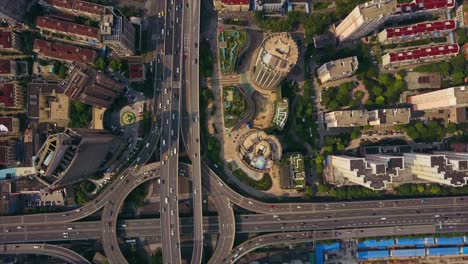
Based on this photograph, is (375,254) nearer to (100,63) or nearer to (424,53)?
(424,53)

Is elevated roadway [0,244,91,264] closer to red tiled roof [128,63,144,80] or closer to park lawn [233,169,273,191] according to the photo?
park lawn [233,169,273,191]

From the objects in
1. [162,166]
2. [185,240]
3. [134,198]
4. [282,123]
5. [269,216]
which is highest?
[282,123]

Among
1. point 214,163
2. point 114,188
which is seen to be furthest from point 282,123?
point 114,188

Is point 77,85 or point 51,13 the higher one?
point 51,13

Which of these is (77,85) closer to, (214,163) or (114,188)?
(114,188)

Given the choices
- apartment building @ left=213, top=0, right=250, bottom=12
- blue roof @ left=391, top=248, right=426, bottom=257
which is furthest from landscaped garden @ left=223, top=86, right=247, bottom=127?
blue roof @ left=391, top=248, right=426, bottom=257

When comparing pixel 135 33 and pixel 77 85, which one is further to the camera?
pixel 135 33

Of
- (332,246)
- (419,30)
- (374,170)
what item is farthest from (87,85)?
(419,30)
